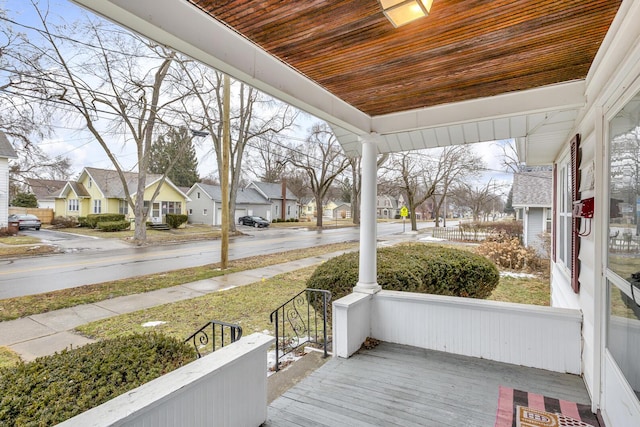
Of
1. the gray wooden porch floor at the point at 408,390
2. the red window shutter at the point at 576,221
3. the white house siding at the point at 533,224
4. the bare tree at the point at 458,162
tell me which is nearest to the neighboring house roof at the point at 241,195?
the bare tree at the point at 458,162

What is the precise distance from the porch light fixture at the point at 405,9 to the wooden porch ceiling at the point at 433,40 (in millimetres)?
102

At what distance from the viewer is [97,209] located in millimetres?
24375

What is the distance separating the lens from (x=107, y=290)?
7090mm

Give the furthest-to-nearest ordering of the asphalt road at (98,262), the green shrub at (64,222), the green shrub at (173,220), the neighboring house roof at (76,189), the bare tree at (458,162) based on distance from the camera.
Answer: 1. the neighboring house roof at (76,189)
2. the green shrub at (173,220)
3. the green shrub at (64,222)
4. the bare tree at (458,162)
5. the asphalt road at (98,262)

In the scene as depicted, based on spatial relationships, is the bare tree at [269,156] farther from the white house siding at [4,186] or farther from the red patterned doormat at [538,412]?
Result: the red patterned doormat at [538,412]

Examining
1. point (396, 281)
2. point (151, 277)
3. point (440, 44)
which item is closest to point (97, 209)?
point (151, 277)

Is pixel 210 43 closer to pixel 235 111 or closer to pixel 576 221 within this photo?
pixel 576 221

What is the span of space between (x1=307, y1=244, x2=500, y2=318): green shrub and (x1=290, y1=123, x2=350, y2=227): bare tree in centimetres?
1926

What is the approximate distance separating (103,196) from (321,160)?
53.2ft

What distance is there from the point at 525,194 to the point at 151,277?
12.7 m

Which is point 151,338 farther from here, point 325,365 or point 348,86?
point 348,86

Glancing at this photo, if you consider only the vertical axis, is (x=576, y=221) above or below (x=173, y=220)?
above

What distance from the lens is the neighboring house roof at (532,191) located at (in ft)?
37.4

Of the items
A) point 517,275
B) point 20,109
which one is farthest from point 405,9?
point 20,109
